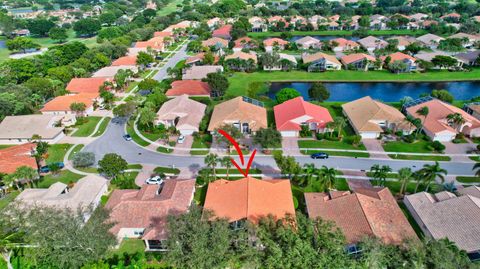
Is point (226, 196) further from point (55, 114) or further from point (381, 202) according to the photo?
point (55, 114)

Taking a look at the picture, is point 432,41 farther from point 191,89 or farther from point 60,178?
point 60,178

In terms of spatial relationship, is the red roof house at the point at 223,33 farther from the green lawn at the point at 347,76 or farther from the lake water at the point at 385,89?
the lake water at the point at 385,89

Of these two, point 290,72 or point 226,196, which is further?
point 290,72

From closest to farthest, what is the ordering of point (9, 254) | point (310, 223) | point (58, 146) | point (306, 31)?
1. point (310, 223)
2. point (9, 254)
3. point (58, 146)
4. point (306, 31)

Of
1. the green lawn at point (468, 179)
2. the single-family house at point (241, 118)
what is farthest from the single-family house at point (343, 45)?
the green lawn at point (468, 179)

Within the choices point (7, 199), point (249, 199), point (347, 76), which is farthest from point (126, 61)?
point (249, 199)

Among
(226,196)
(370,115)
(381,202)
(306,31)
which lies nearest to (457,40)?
(306,31)
